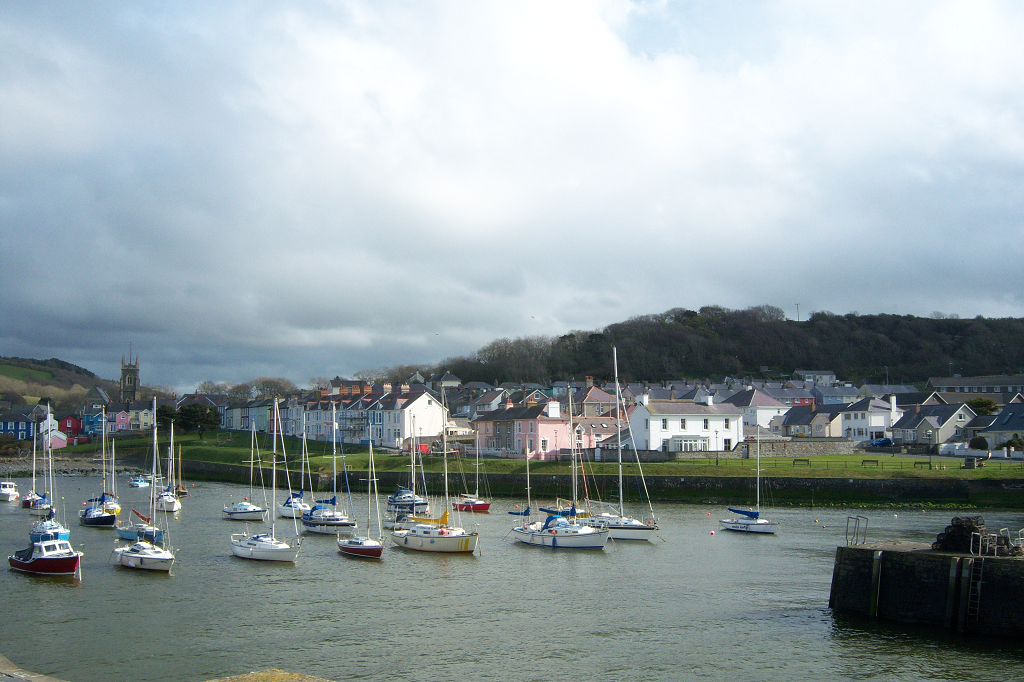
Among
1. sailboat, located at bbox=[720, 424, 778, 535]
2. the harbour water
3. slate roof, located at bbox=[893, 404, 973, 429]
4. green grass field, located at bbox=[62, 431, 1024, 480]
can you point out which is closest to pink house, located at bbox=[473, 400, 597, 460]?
green grass field, located at bbox=[62, 431, 1024, 480]

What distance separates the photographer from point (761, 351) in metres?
184

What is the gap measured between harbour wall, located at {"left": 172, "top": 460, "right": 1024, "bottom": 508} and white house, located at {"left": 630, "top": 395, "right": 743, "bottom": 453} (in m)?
9.83

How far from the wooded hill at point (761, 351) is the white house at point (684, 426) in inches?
3243

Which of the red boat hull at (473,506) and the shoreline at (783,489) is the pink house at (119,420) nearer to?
A: the shoreline at (783,489)

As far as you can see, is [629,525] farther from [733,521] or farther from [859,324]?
[859,324]

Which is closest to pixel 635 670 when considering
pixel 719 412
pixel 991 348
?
pixel 719 412

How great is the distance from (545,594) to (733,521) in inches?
720

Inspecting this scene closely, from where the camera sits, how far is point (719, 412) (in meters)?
74.2

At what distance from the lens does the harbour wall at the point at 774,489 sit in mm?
51938

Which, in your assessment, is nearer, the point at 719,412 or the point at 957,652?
the point at 957,652

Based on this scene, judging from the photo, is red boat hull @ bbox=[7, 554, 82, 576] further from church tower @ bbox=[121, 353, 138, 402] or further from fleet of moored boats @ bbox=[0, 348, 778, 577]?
church tower @ bbox=[121, 353, 138, 402]

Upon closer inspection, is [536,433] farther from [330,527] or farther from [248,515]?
[330,527]

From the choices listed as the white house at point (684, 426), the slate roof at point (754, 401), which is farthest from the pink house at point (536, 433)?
the slate roof at point (754, 401)

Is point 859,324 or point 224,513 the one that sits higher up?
point 859,324
